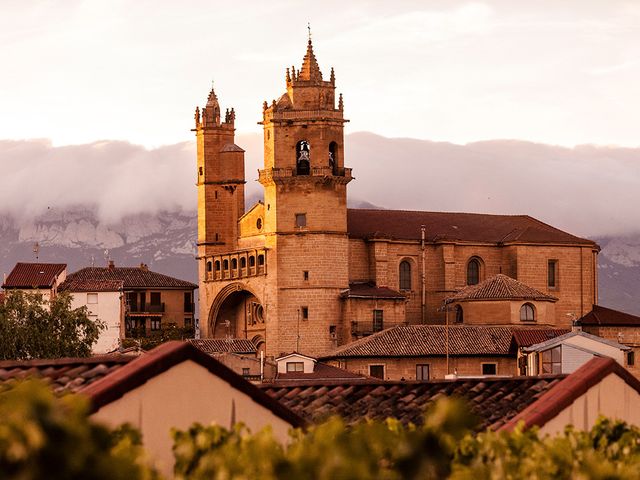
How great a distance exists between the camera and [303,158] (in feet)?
380

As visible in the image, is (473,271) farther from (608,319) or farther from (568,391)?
(568,391)

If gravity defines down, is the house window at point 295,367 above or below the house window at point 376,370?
above

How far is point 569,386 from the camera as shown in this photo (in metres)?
16.3

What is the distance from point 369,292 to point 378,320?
7.64ft

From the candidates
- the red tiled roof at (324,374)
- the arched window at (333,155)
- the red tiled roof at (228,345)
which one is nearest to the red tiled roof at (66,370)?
the red tiled roof at (324,374)

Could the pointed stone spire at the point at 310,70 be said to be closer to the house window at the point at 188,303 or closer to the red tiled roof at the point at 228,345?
the red tiled roof at the point at 228,345

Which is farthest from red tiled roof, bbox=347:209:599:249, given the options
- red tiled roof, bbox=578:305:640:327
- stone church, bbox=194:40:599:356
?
red tiled roof, bbox=578:305:640:327

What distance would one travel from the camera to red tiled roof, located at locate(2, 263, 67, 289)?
408 feet

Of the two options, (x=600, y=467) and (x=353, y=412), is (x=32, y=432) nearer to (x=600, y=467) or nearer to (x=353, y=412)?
(x=600, y=467)

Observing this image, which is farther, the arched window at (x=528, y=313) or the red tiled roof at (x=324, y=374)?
the arched window at (x=528, y=313)

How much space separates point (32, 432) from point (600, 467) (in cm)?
296

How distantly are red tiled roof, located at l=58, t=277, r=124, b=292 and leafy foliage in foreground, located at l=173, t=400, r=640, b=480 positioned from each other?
115m

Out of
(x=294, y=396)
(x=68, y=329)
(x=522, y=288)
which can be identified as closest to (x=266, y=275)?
(x=522, y=288)

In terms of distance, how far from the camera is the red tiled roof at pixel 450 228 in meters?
121
